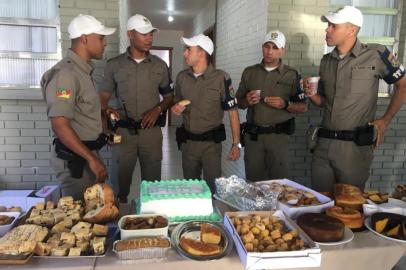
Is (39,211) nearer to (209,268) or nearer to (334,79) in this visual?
(209,268)

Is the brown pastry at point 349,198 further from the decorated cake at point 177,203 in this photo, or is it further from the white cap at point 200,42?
the white cap at point 200,42

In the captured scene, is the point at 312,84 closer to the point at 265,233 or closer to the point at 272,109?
the point at 272,109

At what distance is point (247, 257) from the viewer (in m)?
1.22

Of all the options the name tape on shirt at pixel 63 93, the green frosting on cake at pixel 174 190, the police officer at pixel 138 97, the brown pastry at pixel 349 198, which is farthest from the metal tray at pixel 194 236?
the police officer at pixel 138 97

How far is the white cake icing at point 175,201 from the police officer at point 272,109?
150cm

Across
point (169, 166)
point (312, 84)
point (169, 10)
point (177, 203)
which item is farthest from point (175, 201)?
point (169, 10)

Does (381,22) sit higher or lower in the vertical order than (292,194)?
higher

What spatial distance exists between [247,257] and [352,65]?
6.04 ft

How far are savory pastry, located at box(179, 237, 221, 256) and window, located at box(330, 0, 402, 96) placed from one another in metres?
3.41

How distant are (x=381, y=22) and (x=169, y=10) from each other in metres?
5.12

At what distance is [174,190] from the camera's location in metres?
1.66

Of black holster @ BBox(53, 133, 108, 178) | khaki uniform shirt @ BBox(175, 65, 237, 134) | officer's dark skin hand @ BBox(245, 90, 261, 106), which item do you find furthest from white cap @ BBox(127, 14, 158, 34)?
black holster @ BBox(53, 133, 108, 178)

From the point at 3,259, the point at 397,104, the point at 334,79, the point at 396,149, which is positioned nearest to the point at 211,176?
the point at 334,79

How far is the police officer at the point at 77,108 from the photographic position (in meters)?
1.91
